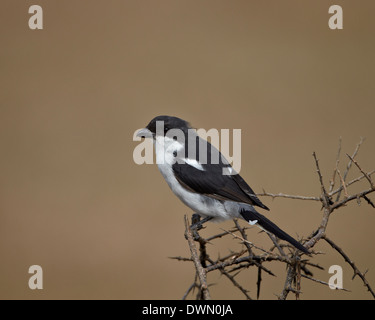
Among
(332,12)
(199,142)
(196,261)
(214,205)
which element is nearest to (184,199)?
(214,205)

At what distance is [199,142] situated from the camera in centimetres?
294

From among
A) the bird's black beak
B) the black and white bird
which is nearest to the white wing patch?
the black and white bird

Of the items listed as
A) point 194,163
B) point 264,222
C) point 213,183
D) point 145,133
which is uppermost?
point 145,133

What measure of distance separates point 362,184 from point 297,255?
456 cm

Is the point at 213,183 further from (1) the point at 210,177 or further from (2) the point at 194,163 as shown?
(2) the point at 194,163

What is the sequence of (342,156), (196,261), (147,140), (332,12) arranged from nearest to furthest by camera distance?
(196,261)
(147,140)
(342,156)
(332,12)

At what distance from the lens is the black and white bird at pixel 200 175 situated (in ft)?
8.95

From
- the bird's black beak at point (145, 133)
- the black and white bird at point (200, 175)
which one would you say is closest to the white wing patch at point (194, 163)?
the black and white bird at point (200, 175)

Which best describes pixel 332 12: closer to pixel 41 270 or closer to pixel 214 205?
pixel 41 270

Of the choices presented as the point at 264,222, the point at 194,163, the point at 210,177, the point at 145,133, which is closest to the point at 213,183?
the point at 210,177

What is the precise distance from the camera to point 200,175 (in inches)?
110

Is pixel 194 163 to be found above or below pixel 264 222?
above

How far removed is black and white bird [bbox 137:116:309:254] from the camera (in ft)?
8.95

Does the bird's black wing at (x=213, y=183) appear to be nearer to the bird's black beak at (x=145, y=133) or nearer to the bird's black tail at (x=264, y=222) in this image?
the bird's black tail at (x=264, y=222)
